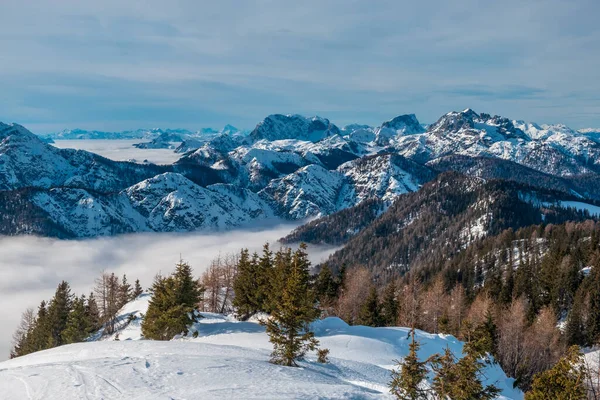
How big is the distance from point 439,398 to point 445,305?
65.9 m

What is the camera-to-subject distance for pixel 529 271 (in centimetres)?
9356

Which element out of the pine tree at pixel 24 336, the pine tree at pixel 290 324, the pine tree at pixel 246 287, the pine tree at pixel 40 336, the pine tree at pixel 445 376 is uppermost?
the pine tree at pixel 445 376

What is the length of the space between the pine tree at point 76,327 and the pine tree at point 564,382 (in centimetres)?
6630

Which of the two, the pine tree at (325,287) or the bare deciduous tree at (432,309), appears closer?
the pine tree at (325,287)

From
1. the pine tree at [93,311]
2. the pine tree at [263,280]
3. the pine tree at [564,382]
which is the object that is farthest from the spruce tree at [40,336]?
the pine tree at [564,382]

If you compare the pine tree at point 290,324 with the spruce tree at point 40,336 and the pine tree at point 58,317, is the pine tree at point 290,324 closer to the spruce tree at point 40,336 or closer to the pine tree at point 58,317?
the pine tree at point 58,317

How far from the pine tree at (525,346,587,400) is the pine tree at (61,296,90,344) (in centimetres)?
6630

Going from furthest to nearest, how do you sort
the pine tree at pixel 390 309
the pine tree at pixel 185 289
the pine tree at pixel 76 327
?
the pine tree at pixel 390 309 < the pine tree at pixel 76 327 < the pine tree at pixel 185 289

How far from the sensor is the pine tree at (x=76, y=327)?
61.9 metres

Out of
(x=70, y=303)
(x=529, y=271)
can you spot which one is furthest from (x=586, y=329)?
(x=70, y=303)

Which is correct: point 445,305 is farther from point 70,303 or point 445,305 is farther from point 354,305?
point 70,303

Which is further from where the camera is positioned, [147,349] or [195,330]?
[195,330]

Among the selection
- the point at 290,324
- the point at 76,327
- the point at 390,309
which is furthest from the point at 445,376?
the point at 76,327

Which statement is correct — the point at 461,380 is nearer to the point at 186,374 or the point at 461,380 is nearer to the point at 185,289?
the point at 186,374
